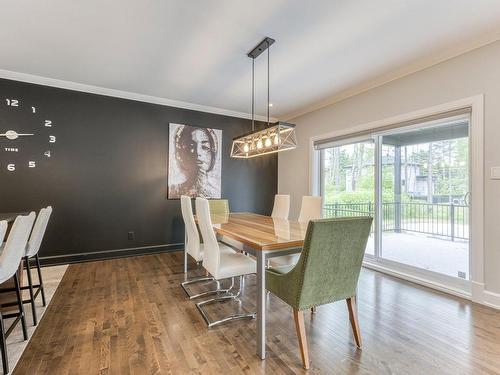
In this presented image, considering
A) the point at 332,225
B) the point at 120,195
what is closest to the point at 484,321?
the point at 332,225

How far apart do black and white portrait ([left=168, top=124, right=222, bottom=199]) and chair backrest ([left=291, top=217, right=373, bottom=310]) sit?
3.30m

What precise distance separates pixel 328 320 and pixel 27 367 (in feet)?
7.20

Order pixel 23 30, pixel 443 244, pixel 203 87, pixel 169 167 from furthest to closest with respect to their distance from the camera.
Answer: pixel 169 167
pixel 203 87
pixel 443 244
pixel 23 30

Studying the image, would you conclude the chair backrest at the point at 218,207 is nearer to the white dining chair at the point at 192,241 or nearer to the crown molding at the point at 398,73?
the white dining chair at the point at 192,241

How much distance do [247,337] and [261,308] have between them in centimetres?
41

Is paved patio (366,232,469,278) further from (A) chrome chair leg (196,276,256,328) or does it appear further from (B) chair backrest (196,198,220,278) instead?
(B) chair backrest (196,198,220,278)

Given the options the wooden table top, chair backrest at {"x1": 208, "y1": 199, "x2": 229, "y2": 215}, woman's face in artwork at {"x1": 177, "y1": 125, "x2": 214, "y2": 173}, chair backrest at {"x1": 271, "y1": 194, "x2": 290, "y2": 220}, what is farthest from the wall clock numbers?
chair backrest at {"x1": 271, "y1": 194, "x2": 290, "y2": 220}

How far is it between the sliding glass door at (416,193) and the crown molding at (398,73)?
651mm

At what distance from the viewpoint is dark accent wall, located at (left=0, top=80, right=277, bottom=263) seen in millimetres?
3557

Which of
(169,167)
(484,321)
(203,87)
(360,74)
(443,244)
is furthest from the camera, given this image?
(169,167)

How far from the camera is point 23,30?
96.7 inches

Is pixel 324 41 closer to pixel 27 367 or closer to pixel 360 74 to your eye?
pixel 360 74

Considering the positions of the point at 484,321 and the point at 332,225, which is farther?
the point at 484,321

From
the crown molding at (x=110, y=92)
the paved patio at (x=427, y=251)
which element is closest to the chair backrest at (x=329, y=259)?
the paved patio at (x=427, y=251)
